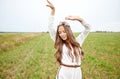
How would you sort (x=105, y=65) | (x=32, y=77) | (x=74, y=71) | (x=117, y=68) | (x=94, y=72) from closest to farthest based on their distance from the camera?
(x=74, y=71) < (x=32, y=77) < (x=94, y=72) < (x=117, y=68) < (x=105, y=65)

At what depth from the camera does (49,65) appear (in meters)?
11.1

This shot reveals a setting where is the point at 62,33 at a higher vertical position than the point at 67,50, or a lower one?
higher

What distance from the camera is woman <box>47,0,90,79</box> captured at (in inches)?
155

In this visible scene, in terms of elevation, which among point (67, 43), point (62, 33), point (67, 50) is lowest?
point (67, 50)

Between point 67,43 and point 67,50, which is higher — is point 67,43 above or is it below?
above

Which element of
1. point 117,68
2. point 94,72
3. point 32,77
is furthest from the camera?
point 117,68

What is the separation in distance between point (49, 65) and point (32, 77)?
244cm

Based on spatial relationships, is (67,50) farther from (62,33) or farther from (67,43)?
(62,33)

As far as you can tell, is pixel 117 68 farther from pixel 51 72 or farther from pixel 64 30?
pixel 64 30

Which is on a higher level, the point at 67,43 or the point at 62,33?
the point at 62,33

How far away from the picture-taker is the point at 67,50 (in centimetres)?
398

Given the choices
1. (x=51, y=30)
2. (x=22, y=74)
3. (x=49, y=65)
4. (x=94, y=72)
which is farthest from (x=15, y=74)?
(x=51, y=30)

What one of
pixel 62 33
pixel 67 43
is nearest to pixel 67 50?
pixel 67 43

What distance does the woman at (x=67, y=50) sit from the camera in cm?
393
